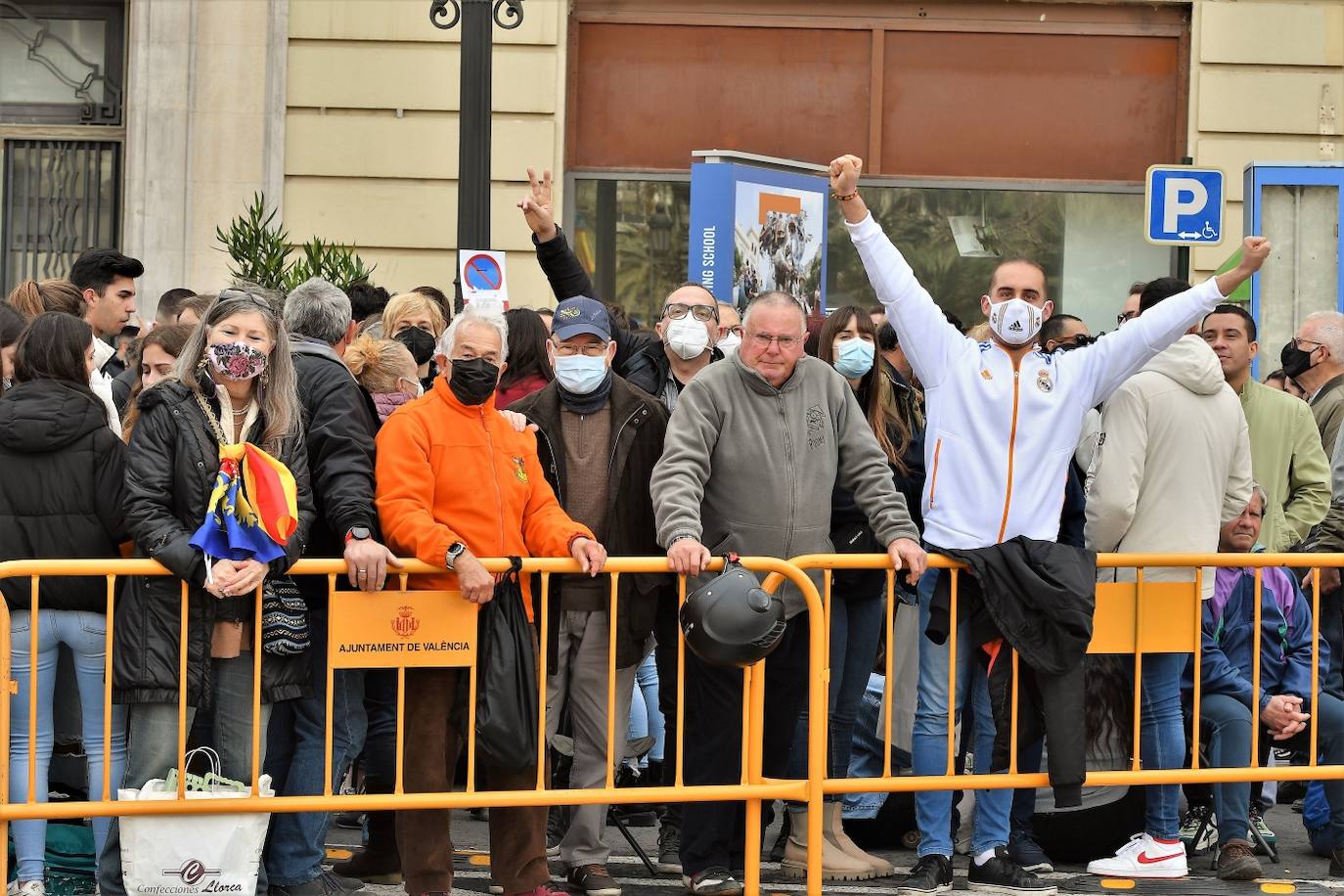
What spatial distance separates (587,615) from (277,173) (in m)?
8.72

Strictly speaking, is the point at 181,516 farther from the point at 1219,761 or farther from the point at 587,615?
the point at 1219,761

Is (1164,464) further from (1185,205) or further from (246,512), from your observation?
(1185,205)

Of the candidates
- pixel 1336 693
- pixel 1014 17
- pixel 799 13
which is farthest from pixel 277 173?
pixel 1336 693

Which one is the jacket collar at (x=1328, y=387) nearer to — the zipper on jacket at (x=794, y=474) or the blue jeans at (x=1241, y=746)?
the blue jeans at (x=1241, y=746)

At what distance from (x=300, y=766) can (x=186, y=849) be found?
1.82 ft

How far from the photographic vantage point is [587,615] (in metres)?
6.93

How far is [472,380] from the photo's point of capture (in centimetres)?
642

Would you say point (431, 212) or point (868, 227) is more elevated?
point (431, 212)

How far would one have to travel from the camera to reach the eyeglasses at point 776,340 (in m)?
6.87

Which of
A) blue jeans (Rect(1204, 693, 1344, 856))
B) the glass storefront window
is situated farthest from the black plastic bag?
the glass storefront window

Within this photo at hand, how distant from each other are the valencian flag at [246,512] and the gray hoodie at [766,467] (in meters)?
1.34

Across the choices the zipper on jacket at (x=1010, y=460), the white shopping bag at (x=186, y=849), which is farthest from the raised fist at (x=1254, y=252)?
the white shopping bag at (x=186, y=849)

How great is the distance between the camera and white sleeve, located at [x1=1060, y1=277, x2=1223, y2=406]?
6.86m

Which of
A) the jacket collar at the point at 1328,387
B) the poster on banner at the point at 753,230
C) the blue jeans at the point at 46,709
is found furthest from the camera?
the poster on banner at the point at 753,230
